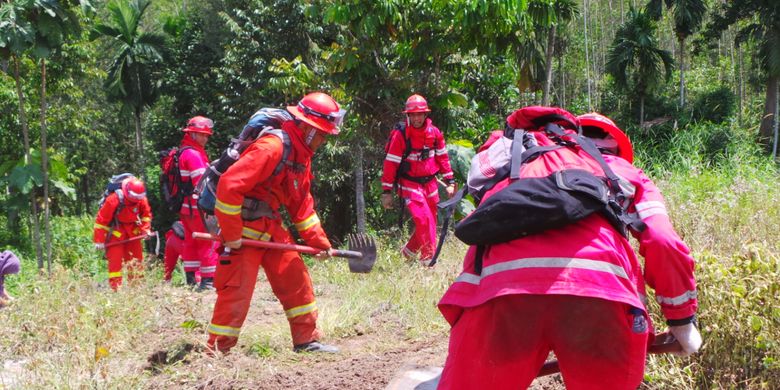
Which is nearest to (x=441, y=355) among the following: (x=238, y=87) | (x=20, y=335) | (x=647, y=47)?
(x=20, y=335)

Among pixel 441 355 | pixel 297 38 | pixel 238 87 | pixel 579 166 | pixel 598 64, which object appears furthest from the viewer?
pixel 598 64

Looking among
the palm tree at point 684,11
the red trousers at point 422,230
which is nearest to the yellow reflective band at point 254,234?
the red trousers at point 422,230

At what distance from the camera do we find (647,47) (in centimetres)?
2494

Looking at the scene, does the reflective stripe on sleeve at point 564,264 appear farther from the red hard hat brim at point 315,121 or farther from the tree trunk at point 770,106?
the tree trunk at point 770,106

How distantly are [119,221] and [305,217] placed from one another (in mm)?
4832

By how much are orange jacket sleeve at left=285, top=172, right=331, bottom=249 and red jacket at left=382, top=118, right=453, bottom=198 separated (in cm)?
344

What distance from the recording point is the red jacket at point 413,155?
342 inches

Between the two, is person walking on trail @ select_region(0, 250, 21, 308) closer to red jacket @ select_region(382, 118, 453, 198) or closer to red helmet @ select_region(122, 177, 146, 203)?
red helmet @ select_region(122, 177, 146, 203)

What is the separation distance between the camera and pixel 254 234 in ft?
16.5

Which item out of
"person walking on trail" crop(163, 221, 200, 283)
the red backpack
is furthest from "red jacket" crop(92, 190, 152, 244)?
the red backpack

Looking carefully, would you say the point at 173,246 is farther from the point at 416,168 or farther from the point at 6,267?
the point at 416,168

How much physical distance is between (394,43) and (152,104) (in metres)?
17.5

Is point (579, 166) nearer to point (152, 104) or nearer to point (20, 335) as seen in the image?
point (20, 335)

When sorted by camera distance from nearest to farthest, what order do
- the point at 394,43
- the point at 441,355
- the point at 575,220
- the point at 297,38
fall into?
the point at 575,220 < the point at 441,355 < the point at 394,43 < the point at 297,38
